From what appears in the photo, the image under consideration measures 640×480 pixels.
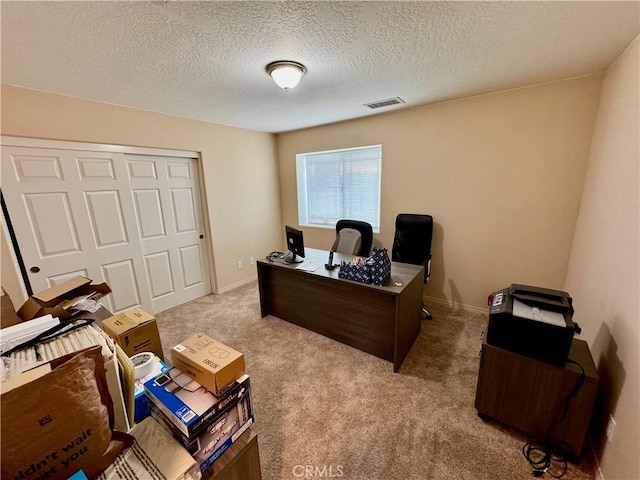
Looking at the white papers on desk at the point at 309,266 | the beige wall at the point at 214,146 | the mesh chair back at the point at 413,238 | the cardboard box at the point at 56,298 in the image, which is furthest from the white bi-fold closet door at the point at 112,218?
the mesh chair back at the point at 413,238

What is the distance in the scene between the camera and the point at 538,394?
4.95ft

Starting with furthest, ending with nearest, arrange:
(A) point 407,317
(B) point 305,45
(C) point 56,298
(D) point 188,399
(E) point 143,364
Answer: (A) point 407,317 → (B) point 305,45 → (C) point 56,298 → (E) point 143,364 → (D) point 188,399

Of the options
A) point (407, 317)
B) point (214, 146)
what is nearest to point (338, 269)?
point (407, 317)

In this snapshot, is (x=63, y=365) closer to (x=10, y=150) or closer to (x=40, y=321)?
(x=40, y=321)

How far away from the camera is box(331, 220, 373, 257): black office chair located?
3246mm

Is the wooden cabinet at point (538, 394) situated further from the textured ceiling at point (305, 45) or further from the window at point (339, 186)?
the window at point (339, 186)

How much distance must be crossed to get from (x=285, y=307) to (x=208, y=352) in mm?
2020

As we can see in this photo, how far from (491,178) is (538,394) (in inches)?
81.1

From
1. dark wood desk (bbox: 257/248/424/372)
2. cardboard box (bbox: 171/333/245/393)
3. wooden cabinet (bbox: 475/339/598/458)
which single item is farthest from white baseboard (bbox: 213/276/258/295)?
wooden cabinet (bbox: 475/339/598/458)

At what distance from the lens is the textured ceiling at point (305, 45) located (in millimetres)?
1337

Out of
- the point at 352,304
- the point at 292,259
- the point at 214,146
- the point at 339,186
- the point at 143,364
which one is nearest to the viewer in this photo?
the point at 143,364

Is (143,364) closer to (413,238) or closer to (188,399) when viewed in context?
(188,399)

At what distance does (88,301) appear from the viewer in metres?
1.60

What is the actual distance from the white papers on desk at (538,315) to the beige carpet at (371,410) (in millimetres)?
796
